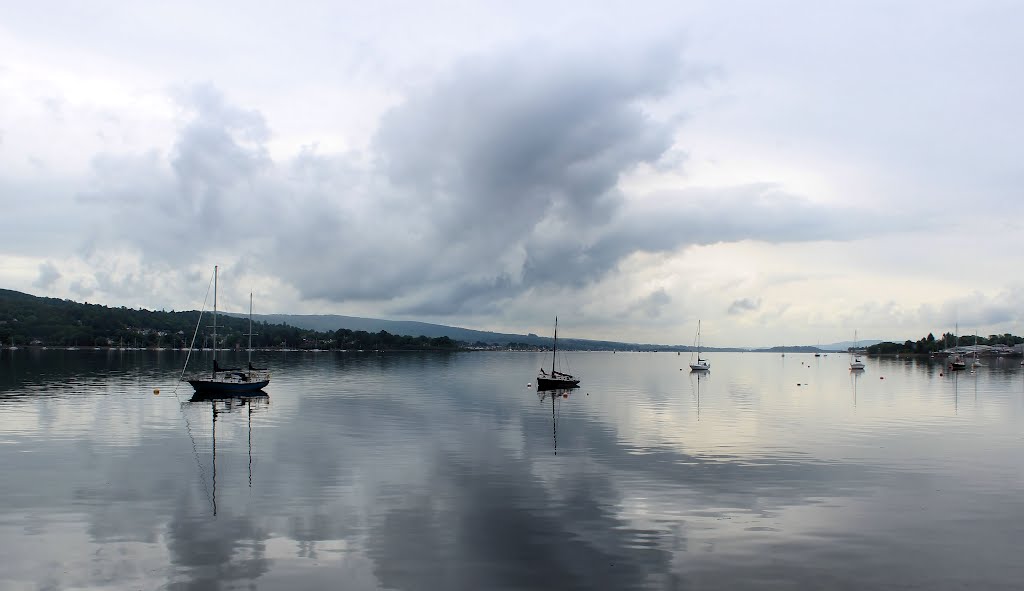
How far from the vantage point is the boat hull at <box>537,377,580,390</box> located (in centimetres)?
12425

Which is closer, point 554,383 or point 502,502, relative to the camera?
point 502,502

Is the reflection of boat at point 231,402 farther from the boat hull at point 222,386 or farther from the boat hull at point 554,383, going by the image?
the boat hull at point 554,383

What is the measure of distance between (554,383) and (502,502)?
299ft

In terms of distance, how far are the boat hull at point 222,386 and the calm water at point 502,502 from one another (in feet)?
76.8

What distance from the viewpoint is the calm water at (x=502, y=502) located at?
24688 mm

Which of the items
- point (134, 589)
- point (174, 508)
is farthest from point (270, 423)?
point (134, 589)

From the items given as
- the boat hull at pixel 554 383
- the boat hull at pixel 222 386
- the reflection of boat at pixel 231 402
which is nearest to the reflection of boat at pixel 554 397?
the boat hull at pixel 554 383

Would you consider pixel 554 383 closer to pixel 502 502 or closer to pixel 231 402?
pixel 231 402

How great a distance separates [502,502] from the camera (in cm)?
3509

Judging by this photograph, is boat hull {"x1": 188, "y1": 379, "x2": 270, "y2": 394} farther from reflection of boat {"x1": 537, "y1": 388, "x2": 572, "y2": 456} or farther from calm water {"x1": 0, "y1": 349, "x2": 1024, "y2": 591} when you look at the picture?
reflection of boat {"x1": 537, "y1": 388, "x2": 572, "y2": 456}

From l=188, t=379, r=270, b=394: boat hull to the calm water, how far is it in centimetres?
2342

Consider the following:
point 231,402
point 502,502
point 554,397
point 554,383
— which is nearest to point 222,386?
point 231,402

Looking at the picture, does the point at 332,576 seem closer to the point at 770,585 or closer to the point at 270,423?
the point at 770,585

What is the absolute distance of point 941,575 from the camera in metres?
24.8
